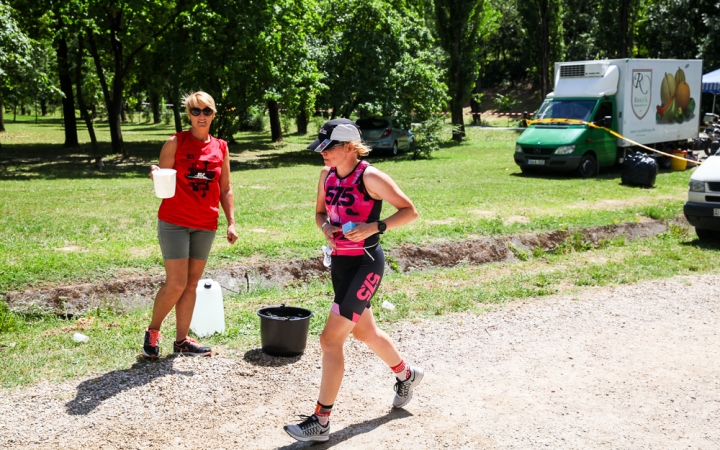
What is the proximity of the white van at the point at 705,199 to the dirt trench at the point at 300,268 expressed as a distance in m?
1.44

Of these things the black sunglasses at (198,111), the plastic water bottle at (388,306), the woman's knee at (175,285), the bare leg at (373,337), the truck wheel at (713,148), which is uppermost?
the black sunglasses at (198,111)

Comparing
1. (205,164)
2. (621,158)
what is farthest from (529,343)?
(621,158)

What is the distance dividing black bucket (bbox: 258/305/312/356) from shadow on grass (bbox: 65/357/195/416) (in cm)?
71

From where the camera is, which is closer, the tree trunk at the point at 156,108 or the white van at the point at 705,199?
the white van at the point at 705,199

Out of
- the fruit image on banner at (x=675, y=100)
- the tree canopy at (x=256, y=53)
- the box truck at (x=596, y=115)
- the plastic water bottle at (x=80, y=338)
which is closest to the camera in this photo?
the plastic water bottle at (x=80, y=338)

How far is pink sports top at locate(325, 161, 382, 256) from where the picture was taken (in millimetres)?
4520

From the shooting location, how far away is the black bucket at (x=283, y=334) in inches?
230

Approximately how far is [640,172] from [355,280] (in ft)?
48.0

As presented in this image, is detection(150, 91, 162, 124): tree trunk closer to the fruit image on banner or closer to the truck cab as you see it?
the truck cab

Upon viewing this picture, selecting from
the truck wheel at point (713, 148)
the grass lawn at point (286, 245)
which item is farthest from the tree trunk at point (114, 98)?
the truck wheel at point (713, 148)

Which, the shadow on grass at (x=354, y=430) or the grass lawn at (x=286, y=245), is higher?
the grass lawn at (x=286, y=245)

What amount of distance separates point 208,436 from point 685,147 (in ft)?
74.5

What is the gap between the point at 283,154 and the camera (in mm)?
30141

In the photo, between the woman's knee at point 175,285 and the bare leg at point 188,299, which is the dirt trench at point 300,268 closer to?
the bare leg at point 188,299
